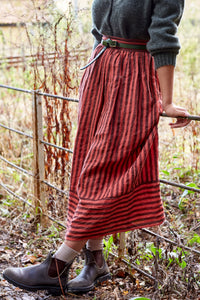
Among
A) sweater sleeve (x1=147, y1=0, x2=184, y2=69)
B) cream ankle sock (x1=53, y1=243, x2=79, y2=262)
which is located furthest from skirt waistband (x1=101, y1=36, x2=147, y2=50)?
cream ankle sock (x1=53, y1=243, x2=79, y2=262)

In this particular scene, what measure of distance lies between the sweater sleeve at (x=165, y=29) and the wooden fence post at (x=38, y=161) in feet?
4.59

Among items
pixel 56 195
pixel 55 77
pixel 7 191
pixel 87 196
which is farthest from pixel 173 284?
pixel 7 191

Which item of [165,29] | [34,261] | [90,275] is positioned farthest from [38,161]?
[165,29]

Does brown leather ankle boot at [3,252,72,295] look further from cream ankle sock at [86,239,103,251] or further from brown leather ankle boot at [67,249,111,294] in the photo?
cream ankle sock at [86,239,103,251]

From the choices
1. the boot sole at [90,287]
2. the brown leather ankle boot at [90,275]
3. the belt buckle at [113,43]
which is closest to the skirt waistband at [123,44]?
the belt buckle at [113,43]

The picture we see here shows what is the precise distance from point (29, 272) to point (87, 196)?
0.49 metres

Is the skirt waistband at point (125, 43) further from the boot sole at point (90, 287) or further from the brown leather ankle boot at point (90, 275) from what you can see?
the boot sole at point (90, 287)

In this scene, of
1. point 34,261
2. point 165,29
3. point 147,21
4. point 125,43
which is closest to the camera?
point 165,29

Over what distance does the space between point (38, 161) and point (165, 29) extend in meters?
1.66

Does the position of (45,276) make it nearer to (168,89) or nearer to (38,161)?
(168,89)

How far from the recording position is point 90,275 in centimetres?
206

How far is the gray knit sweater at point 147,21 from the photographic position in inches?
59.9

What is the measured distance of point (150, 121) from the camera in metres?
1.71

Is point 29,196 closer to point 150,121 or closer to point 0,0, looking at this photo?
point 150,121
